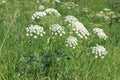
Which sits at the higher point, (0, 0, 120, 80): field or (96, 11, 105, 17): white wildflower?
(0, 0, 120, 80): field

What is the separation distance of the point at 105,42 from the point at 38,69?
8.24ft

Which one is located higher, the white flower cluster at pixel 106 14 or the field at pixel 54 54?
the field at pixel 54 54

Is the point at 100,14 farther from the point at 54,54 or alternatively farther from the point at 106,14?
the point at 54,54

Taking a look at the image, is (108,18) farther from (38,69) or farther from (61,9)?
(38,69)

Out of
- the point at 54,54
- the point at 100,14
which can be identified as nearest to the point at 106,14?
the point at 100,14

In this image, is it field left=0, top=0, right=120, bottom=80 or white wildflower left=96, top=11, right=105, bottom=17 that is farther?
white wildflower left=96, top=11, right=105, bottom=17

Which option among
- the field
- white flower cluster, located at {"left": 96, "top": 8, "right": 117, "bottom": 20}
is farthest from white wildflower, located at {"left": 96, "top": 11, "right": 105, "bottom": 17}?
the field

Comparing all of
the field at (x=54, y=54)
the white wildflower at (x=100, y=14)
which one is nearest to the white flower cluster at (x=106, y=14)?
the white wildflower at (x=100, y=14)

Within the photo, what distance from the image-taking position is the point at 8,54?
5.00m

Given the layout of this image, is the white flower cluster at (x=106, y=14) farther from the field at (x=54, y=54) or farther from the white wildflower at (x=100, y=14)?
the field at (x=54, y=54)

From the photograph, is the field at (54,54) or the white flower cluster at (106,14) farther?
the white flower cluster at (106,14)

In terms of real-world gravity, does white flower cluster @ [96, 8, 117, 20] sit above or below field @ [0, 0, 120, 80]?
below

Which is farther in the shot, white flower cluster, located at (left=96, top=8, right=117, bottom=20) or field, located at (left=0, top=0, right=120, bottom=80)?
white flower cluster, located at (left=96, top=8, right=117, bottom=20)

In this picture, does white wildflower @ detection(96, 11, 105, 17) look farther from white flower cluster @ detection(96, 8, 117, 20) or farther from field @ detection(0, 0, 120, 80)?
field @ detection(0, 0, 120, 80)
